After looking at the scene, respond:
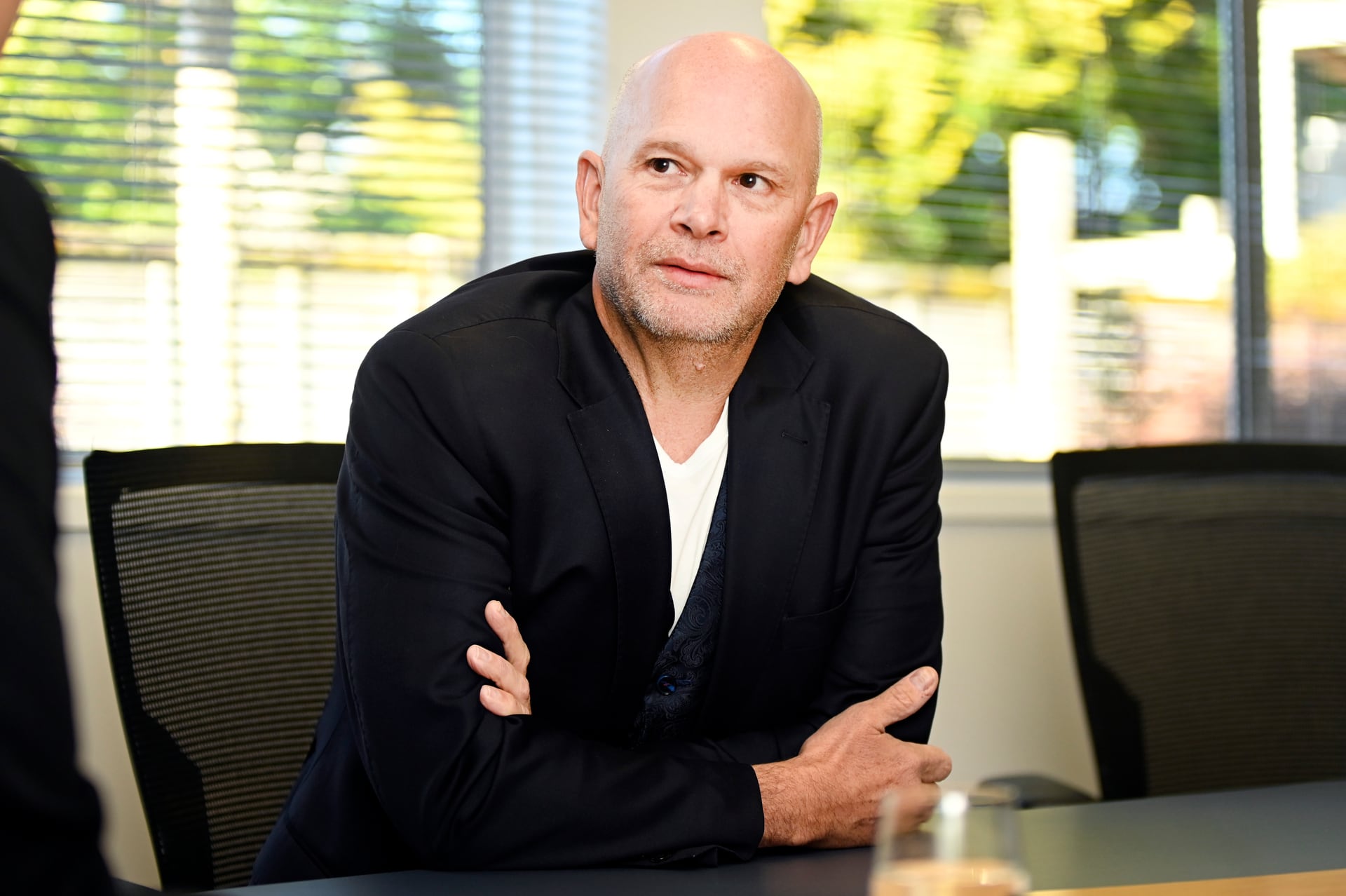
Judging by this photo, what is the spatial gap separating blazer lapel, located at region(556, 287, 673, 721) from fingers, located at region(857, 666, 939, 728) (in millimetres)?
281

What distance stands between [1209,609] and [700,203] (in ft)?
3.54

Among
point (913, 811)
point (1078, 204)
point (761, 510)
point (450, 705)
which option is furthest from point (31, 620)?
point (1078, 204)

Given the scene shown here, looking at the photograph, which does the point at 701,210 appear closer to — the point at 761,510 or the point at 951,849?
the point at 761,510

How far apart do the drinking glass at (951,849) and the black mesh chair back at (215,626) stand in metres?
1.28

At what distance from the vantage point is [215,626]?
1.69 metres

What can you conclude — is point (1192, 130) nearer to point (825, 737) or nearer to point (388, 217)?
point (388, 217)

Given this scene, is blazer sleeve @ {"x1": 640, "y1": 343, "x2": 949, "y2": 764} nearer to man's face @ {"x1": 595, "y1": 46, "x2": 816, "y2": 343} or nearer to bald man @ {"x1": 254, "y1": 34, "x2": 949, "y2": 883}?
bald man @ {"x1": 254, "y1": 34, "x2": 949, "y2": 883}

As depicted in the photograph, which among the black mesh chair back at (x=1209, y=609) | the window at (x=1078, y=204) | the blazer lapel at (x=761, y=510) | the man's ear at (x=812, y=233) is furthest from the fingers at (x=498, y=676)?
the window at (x=1078, y=204)

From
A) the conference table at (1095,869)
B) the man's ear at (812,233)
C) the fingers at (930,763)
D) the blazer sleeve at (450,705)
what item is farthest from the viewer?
the man's ear at (812,233)

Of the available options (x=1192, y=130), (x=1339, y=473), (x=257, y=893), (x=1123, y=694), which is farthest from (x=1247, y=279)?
(x=257, y=893)

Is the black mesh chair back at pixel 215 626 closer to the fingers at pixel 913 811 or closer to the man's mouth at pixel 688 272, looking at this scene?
the man's mouth at pixel 688 272

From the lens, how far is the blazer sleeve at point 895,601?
4.96 feet

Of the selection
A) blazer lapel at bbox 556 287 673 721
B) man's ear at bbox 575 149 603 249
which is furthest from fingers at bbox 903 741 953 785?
man's ear at bbox 575 149 603 249

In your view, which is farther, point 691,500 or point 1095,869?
point 691,500
